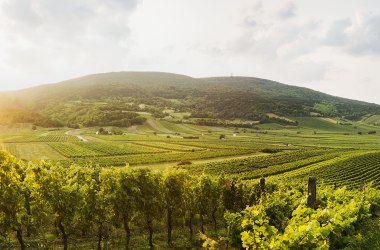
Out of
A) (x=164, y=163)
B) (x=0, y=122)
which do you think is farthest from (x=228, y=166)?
(x=0, y=122)

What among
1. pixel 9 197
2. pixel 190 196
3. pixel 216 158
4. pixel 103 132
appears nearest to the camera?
pixel 9 197

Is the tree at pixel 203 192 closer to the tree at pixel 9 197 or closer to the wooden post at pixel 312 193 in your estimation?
the wooden post at pixel 312 193

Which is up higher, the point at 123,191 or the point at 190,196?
the point at 123,191

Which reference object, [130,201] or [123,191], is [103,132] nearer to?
[130,201]

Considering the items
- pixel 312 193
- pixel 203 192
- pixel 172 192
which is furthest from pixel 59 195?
pixel 312 193

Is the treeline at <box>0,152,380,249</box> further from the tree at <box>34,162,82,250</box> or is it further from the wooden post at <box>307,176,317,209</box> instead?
the wooden post at <box>307,176,317,209</box>

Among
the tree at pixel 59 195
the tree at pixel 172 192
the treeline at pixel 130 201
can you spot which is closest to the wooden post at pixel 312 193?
the treeline at pixel 130 201

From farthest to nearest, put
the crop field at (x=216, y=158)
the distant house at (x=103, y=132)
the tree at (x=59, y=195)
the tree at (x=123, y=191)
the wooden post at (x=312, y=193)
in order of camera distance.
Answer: the distant house at (x=103, y=132) → the crop field at (x=216, y=158) → the tree at (x=123, y=191) → the tree at (x=59, y=195) → the wooden post at (x=312, y=193)

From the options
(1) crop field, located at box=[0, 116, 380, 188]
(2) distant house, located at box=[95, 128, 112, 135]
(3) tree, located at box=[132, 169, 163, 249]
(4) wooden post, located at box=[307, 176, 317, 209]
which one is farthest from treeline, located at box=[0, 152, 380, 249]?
(2) distant house, located at box=[95, 128, 112, 135]

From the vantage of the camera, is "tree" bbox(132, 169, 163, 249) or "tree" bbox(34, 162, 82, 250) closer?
"tree" bbox(34, 162, 82, 250)

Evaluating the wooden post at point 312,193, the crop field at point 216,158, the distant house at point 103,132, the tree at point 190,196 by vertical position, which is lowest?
the crop field at point 216,158

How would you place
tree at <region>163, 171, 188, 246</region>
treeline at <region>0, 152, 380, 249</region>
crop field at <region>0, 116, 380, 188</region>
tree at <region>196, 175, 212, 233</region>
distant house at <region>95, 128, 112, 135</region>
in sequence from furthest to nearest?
distant house at <region>95, 128, 112, 135</region>
crop field at <region>0, 116, 380, 188</region>
tree at <region>196, 175, 212, 233</region>
tree at <region>163, 171, 188, 246</region>
treeline at <region>0, 152, 380, 249</region>

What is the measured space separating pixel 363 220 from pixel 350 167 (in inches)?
2933

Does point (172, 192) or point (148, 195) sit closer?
point (148, 195)
